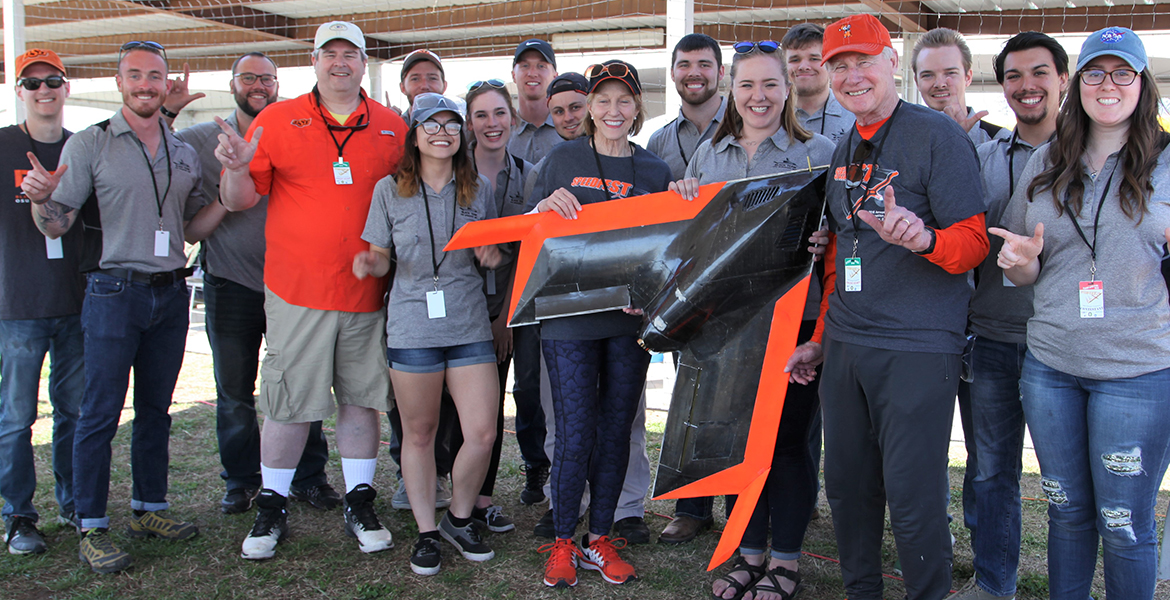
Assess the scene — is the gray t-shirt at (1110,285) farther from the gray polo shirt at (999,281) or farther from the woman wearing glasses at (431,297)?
the woman wearing glasses at (431,297)

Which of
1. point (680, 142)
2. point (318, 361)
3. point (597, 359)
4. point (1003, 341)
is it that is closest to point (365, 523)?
point (318, 361)

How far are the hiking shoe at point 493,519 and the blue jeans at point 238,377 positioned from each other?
0.93 meters

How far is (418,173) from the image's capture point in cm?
323

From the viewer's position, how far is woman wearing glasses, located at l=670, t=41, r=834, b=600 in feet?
9.36

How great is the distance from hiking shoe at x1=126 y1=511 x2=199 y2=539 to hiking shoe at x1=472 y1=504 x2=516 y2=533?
1248mm

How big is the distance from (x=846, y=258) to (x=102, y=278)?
285 centimetres

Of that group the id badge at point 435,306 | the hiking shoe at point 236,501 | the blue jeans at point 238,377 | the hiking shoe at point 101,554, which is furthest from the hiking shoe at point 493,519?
the hiking shoe at point 101,554

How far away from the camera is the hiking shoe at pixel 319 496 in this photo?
3982 millimetres

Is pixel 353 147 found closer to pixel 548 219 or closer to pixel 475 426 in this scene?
pixel 548 219

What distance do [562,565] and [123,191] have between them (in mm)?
2335

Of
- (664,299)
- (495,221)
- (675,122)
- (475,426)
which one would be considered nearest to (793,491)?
(664,299)

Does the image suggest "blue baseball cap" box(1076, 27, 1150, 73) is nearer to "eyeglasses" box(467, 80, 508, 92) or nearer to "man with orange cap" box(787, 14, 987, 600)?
"man with orange cap" box(787, 14, 987, 600)

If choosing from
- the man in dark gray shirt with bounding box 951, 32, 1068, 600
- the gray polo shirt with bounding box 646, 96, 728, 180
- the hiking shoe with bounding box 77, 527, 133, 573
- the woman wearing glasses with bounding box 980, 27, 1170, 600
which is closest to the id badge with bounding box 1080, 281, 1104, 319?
the woman wearing glasses with bounding box 980, 27, 1170, 600

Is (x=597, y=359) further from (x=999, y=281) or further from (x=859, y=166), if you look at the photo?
(x=999, y=281)
